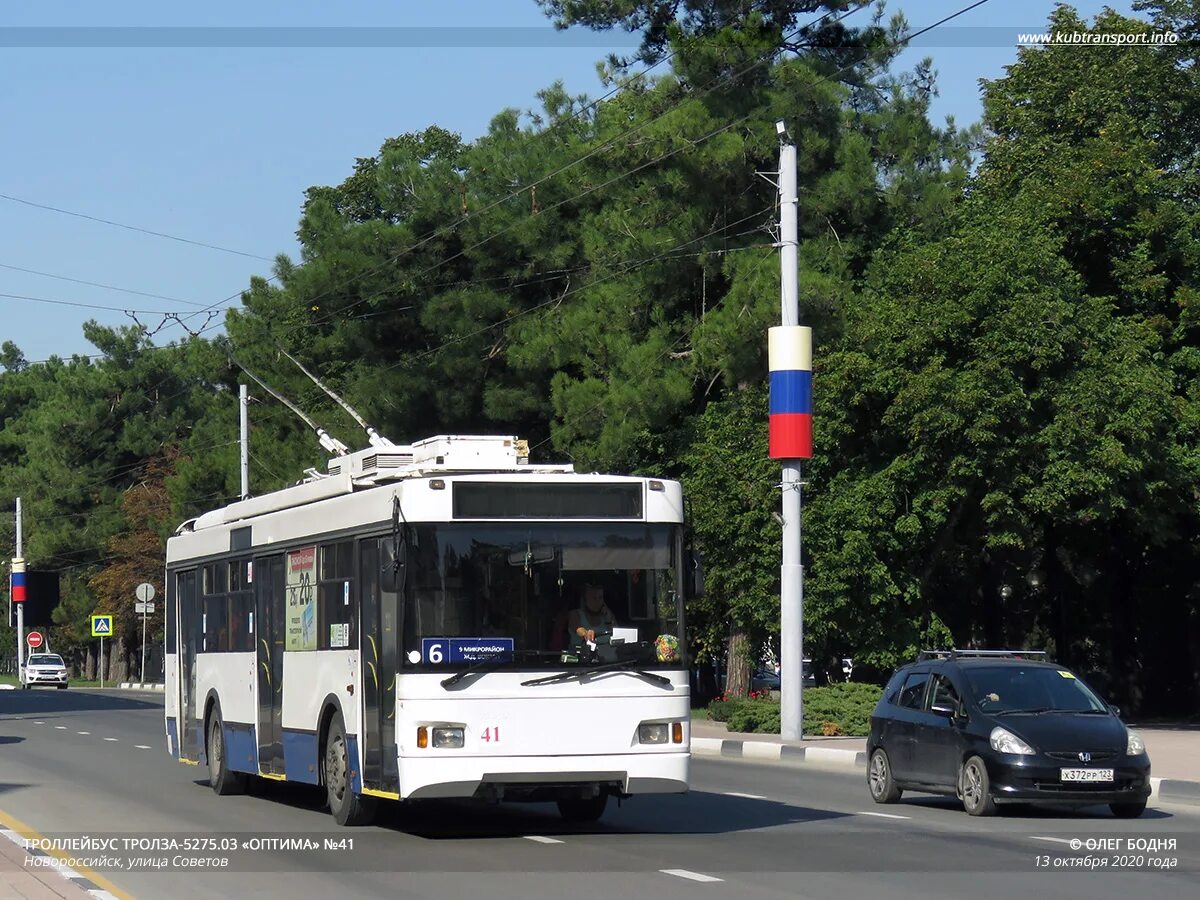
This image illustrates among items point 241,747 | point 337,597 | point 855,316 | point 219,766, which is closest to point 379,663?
point 337,597

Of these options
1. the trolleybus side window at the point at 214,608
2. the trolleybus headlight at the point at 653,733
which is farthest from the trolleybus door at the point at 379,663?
the trolleybus side window at the point at 214,608

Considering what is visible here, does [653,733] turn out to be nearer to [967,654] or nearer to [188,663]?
[967,654]

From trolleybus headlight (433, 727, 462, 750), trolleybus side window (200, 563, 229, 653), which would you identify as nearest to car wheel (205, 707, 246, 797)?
trolleybus side window (200, 563, 229, 653)

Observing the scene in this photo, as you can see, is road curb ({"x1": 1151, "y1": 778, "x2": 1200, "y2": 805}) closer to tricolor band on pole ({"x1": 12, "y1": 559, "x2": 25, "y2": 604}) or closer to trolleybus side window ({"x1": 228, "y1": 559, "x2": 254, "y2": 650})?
trolleybus side window ({"x1": 228, "y1": 559, "x2": 254, "y2": 650})

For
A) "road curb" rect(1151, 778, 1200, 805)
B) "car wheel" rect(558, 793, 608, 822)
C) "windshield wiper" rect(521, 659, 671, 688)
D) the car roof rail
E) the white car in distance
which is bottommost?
the white car in distance

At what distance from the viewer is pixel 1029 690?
1775 cm

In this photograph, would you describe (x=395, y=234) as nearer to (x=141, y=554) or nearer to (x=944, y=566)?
(x=944, y=566)

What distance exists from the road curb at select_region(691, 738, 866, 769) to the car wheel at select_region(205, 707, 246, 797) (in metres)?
9.05

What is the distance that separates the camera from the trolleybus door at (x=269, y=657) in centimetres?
1798

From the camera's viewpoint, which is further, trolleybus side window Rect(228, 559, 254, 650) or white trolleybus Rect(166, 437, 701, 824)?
trolleybus side window Rect(228, 559, 254, 650)

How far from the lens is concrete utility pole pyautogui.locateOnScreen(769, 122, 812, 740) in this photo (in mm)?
28938

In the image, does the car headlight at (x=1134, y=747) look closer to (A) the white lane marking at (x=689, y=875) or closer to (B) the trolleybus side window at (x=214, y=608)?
(A) the white lane marking at (x=689, y=875)

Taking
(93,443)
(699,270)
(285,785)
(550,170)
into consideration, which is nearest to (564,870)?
(285,785)

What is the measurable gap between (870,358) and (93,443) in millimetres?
76978
